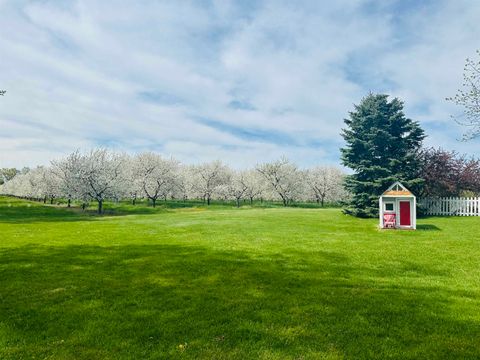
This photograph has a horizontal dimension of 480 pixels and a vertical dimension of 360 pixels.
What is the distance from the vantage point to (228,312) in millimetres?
6871

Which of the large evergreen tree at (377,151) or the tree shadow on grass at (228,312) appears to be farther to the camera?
the large evergreen tree at (377,151)

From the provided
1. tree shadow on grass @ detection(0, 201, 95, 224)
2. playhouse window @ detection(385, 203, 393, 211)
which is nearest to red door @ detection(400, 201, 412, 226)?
playhouse window @ detection(385, 203, 393, 211)

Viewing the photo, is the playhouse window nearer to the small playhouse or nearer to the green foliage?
the small playhouse

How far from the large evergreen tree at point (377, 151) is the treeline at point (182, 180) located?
29.1 metres

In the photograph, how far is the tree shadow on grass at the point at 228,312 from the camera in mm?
5418

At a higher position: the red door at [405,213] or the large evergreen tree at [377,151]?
the large evergreen tree at [377,151]

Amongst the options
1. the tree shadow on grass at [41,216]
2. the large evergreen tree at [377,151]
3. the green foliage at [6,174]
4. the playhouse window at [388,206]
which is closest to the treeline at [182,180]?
the tree shadow on grass at [41,216]

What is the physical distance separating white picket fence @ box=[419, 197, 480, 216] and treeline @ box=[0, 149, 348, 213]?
96.4 ft

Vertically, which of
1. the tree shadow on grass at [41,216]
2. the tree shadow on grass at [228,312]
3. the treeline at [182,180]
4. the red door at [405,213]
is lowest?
the tree shadow on grass at [41,216]

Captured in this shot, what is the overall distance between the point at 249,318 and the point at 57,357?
332 centimetres

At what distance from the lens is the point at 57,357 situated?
202 inches

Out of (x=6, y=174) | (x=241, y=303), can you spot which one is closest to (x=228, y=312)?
(x=241, y=303)

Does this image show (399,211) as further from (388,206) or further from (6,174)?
(6,174)

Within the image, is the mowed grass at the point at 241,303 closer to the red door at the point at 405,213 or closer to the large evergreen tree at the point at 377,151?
the red door at the point at 405,213
